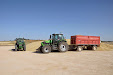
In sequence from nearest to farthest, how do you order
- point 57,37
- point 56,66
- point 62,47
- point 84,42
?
1. point 56,66
2. point 62,47
3. point 57,37
4. point 84,42

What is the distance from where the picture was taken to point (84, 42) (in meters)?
18.9

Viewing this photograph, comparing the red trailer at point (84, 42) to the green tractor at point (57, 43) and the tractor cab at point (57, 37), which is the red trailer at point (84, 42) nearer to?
the green tractor at point (57, 43)

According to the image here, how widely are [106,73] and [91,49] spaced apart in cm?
1390

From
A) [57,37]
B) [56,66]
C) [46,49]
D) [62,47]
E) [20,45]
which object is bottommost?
[56,66]

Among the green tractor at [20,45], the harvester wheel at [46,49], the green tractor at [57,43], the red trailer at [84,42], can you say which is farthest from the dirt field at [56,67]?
the green tractor at [20,45]

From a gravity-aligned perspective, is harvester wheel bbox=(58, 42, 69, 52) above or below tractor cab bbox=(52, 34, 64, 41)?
below

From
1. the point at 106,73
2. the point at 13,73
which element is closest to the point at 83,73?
the point at 106,73

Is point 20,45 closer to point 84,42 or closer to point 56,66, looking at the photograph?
point 84,42

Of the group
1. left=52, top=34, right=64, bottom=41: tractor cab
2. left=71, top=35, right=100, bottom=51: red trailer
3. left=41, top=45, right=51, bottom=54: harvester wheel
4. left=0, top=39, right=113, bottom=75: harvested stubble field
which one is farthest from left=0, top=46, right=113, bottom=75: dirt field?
left=71, top=35, right=100, bottom=51: red trailer

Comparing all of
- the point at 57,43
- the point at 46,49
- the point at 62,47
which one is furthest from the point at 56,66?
the point at 57,43

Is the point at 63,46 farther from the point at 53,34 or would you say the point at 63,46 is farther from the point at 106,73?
the point at 106,73

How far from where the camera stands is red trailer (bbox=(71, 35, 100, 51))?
1841 cm

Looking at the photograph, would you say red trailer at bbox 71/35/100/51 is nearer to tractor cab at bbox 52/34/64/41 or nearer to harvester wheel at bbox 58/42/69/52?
harvester wheel at bbox 58/42/69/52

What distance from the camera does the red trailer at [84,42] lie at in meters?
18.4
